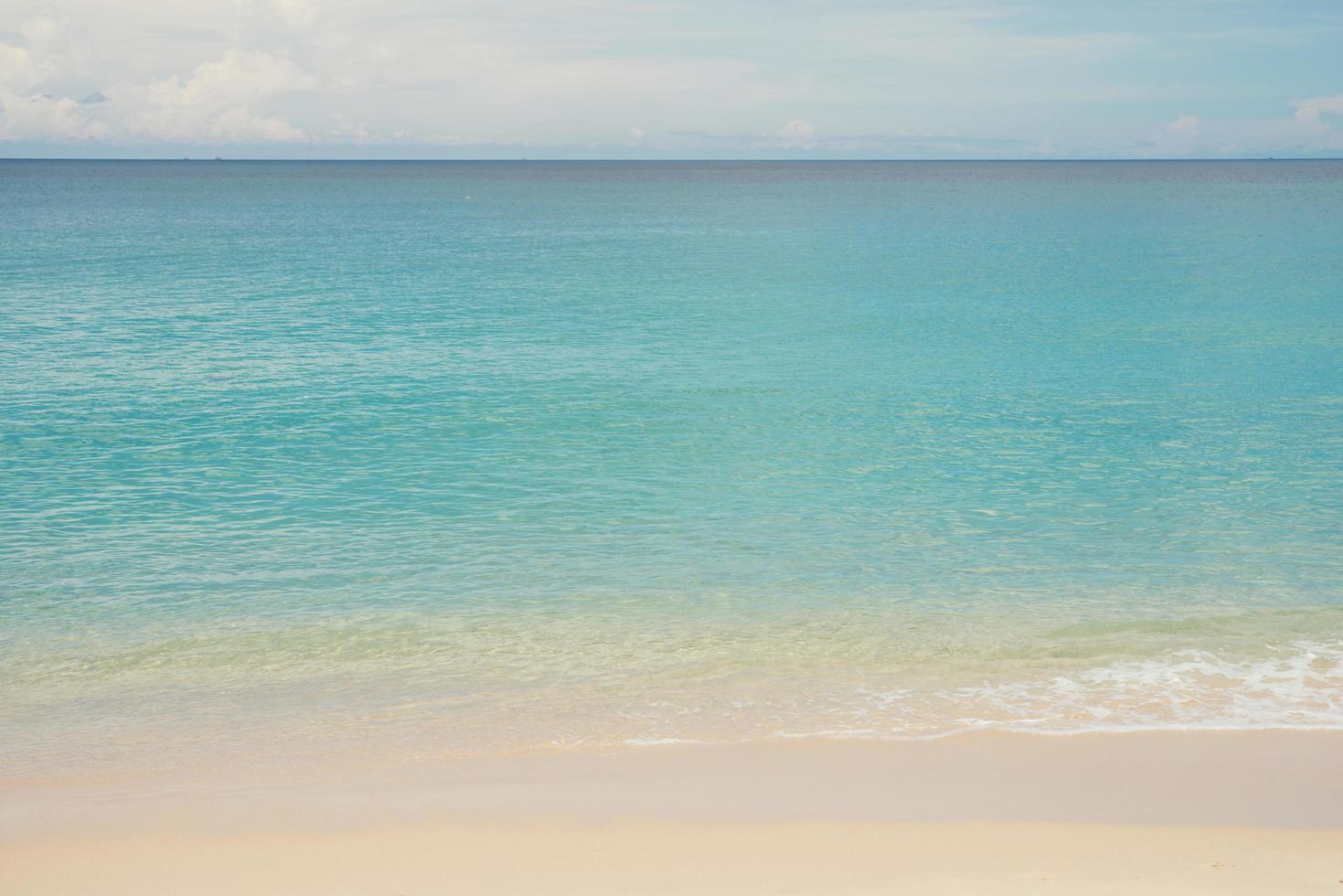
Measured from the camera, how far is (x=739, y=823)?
8.74 meters

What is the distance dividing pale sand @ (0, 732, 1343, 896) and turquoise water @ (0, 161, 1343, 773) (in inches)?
24.8

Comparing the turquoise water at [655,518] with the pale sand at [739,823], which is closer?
the pale sand at [739,823]

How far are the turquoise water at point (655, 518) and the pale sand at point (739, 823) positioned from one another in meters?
0.63

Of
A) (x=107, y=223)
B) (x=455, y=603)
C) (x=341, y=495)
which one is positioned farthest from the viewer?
(x=107, y=223)

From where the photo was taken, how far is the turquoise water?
443 inches

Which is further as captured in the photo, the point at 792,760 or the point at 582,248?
the point at 582,248

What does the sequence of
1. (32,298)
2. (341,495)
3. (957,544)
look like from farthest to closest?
(32,298), (341,495), (957,544)

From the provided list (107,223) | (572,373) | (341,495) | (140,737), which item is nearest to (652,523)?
Answer: (341,495)

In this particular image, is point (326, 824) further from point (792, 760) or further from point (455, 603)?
point (455, 603)

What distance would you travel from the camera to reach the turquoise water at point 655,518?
11242 millimetres

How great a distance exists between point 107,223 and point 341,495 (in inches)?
3261

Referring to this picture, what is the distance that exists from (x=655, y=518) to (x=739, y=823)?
8697 millimetres

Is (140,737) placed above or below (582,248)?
below

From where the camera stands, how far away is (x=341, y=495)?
1822 cm
